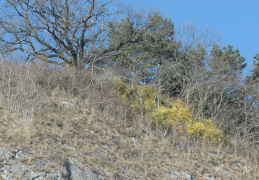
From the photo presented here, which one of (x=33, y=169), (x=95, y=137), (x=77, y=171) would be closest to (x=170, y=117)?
(x=95, y=137)

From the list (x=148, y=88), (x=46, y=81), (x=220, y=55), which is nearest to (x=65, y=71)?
(x=46, y=81)

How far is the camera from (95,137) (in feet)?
42.0

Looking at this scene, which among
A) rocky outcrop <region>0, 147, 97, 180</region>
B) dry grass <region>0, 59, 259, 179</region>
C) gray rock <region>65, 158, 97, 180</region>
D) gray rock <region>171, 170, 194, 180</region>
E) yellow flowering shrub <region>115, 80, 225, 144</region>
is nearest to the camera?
rocky outcrop <region>0, 147, 97, 180</region>

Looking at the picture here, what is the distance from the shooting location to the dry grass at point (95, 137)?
10875mm

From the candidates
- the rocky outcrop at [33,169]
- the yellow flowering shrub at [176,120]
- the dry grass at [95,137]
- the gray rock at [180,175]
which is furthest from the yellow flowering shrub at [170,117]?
the rocky outcrop at [33,169]

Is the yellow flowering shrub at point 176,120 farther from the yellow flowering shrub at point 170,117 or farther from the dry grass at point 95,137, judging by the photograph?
the dry grass at point 95,137

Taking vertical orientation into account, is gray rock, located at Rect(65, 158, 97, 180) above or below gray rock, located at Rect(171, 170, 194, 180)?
above

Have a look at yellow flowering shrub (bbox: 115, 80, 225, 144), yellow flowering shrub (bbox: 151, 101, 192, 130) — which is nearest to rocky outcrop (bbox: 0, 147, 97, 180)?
yellow flowering shrub (bbox: 115, 80, 225, 144)

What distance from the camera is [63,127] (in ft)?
41.2

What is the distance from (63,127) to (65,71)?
6.40m

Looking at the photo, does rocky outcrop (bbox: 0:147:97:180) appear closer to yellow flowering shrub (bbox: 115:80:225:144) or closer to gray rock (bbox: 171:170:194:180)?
gray rock (bbox: 171:170:194:180)

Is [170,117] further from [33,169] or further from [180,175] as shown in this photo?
[33,169]

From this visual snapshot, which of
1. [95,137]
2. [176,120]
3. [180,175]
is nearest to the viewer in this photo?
[180,175]

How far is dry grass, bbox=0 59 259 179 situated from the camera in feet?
35.7
